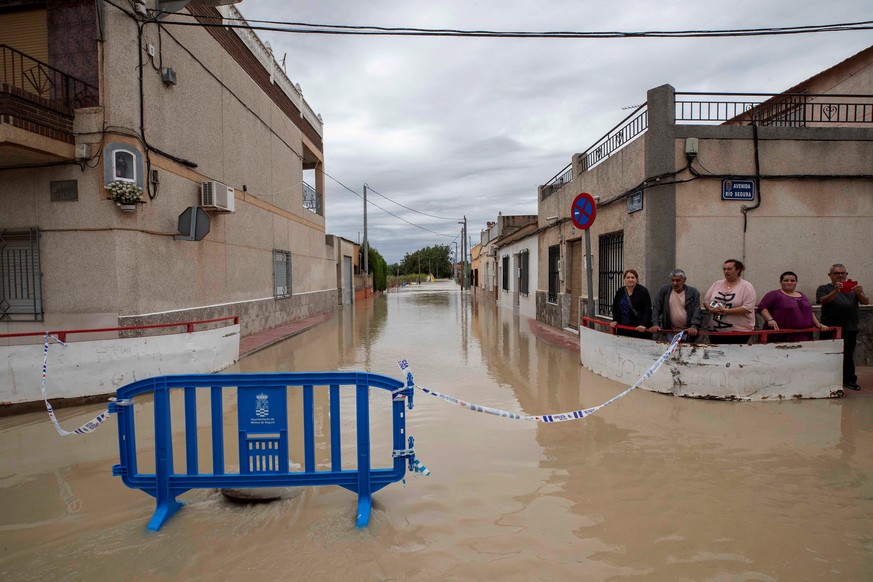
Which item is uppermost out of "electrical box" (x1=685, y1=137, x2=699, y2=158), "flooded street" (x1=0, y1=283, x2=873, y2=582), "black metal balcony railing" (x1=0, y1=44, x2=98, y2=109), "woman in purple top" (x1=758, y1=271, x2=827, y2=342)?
"black metal balcony railing" (x1=0, y1=44, x2=98, y2=109)

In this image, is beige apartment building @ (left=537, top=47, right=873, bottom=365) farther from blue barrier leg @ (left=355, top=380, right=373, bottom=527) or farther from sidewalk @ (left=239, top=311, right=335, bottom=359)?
sidewalk @ (left=239, top=311, right=335, bottom=359)

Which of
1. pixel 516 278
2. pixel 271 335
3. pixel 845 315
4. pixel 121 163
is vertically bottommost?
pixel 271 335

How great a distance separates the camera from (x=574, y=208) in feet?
24.4

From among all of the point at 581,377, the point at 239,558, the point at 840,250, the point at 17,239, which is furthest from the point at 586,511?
the point at 17,239

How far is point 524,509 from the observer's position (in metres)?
3.39

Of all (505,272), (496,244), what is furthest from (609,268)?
(496,244)

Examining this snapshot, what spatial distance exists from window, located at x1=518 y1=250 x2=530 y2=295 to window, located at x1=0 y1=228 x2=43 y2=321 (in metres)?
14.5

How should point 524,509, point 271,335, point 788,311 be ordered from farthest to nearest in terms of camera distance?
1. point 271,335
2. point 788,311
3. point 524,509

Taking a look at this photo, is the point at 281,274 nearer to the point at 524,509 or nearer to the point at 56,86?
the point at 56,86

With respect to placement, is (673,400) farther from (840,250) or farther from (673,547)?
(840,250)

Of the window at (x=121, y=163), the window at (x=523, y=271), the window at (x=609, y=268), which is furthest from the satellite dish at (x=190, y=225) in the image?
the window at (x=523, y=271)

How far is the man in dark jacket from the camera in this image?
6.28 metres

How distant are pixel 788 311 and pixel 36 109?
10210 mm

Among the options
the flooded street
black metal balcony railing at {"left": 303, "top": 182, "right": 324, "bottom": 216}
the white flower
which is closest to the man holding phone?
the flooded street
